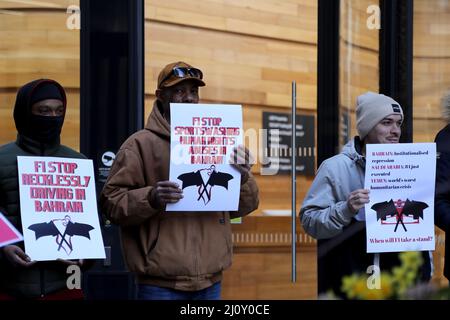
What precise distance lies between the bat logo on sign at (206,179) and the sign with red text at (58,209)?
41 cm

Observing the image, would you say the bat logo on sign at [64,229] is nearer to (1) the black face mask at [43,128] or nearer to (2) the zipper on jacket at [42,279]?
(2) the zipper on jacket at [42,279]

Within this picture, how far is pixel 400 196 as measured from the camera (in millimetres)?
4504

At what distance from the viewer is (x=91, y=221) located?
4383 mm

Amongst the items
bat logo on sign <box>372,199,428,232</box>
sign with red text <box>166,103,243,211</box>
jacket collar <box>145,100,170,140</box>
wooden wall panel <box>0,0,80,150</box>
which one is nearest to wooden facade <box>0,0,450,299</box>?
wooden wall panel <box>0,0,80,150</box>

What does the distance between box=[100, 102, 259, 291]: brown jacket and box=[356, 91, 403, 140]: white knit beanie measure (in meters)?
0.57

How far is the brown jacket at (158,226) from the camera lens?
4371 millimetres

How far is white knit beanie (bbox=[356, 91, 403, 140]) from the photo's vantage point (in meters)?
4.59

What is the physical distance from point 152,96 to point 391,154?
185 cm

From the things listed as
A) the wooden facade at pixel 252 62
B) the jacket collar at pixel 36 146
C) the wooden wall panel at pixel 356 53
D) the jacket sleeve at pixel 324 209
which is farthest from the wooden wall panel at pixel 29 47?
the jacket sleeve at pixel 324 209

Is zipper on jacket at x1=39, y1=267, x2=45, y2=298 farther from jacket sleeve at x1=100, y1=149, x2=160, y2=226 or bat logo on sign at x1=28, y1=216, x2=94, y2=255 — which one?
jacket sleeve at x1=100, y1=149, x2=160, y2=226

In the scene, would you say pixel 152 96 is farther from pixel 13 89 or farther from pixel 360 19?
pixel 360 19

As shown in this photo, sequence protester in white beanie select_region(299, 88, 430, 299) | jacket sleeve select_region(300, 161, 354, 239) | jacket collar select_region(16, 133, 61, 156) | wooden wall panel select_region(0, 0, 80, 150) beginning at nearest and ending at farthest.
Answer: jacket collar select_region(16, 133, 61, 156), jacket sleeve select_region(300, 161, 354, 239), protester in white beanie select_region(299, 88, 430, 299), wooden wall panel select_region(0, 0, 80, 150)
